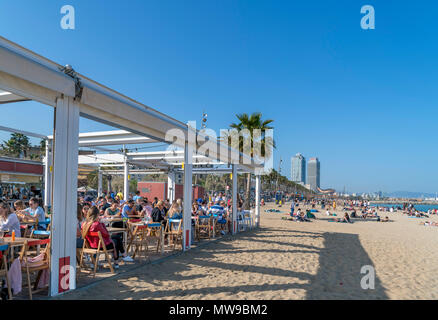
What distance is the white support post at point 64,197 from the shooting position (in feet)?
13.0

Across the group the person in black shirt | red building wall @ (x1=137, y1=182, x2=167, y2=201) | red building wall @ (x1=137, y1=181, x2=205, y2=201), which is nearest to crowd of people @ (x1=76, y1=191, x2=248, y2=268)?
the person in black shirt

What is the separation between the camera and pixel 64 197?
409 centimetres

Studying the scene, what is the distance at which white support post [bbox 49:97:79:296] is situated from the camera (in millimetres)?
3947

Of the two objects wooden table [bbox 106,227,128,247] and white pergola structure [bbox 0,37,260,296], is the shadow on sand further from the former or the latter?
wooden table [bbox 106,227,128,247]

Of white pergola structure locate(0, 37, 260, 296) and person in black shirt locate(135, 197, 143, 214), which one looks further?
person in black shirt locate(135, 197, 143, 214)

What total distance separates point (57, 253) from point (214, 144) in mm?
5429

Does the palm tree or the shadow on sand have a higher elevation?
the palm tree

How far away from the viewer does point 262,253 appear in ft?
24.6

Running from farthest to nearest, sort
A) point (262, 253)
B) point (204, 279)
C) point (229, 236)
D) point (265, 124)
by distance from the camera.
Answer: point (265, 124)
point (229, 236)
point (262, 253)
point (204, 279)

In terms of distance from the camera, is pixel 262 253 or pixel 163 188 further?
pixel 163 188

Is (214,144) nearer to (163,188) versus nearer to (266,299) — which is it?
(266,299)

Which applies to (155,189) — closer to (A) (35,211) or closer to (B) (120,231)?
(A) (35,211)
